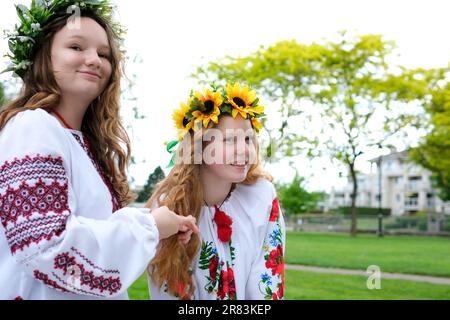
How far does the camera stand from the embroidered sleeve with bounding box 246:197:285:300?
2314mm

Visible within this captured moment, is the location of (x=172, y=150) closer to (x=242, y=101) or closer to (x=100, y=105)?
(x=242, y=101)

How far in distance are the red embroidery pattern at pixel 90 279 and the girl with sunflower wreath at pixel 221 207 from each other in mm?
753

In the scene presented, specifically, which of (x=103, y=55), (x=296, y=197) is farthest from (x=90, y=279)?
(x=296, y=197)

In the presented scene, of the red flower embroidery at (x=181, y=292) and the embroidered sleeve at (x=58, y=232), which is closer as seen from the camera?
the embroidered sleeve at (x=58, y=232)

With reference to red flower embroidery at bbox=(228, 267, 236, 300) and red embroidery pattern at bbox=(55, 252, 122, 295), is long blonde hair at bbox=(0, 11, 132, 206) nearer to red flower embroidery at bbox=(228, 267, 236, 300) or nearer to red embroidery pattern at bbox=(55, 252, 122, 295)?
red embroidery pattern at bbox=(55, 252, 122, 295)

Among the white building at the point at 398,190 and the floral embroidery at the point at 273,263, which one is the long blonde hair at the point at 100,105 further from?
the white building at the point at 398,190

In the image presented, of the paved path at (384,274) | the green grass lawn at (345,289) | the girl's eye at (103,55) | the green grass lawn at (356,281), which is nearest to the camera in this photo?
the girl's eye at (103,55)

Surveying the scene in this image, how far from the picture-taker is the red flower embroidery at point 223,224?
2.37 metres

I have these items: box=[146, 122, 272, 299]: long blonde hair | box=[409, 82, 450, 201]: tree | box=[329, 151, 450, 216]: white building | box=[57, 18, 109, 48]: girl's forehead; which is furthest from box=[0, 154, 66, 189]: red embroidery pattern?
box=[329, 151, 450, 216]: white building

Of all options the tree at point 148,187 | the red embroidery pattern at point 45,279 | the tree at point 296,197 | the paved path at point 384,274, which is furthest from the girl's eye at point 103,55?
the tree at point 296,197

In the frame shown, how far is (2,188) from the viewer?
142cm
